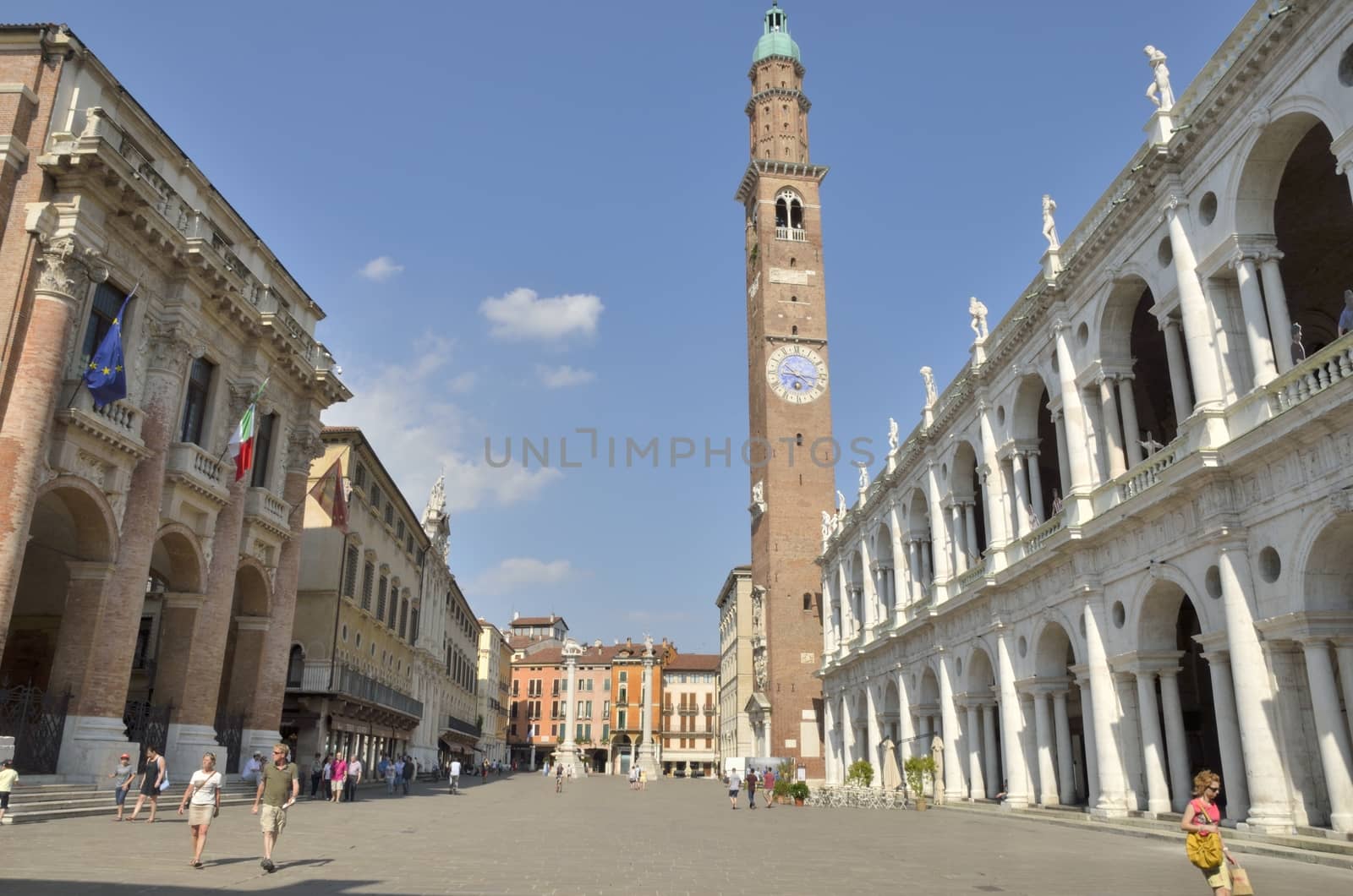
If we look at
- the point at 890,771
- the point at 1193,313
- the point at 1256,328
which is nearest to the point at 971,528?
the point at 890,771

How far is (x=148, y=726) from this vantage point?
23.4m

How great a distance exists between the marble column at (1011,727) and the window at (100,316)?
2563 cm

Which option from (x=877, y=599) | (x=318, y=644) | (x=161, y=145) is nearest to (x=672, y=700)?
(x=877, y=599)

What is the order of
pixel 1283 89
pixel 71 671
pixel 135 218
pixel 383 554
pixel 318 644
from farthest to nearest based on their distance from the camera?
pixel 383 554, pixel 318 644, pixel 135 218, pixel 71 671, pixel 1283 89

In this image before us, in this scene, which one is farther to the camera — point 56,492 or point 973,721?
point 973,721

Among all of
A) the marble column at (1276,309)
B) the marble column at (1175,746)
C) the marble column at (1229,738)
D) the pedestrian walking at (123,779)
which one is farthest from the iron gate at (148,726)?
the marble column at (1276,309)

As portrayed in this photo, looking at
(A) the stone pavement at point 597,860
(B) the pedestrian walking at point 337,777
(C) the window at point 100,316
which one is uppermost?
(C) the window at point 100,316

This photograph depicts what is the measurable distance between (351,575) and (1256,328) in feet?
110

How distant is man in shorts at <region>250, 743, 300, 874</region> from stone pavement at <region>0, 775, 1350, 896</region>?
0.36m

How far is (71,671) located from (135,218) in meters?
10.0

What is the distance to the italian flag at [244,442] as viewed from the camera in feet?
83.9

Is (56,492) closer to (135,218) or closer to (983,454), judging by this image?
(135,218)

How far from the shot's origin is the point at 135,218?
70.3 feet

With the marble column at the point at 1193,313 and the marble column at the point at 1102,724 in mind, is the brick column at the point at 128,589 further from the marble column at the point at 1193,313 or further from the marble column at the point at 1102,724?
the marble column at the point at 1193,313
